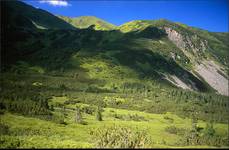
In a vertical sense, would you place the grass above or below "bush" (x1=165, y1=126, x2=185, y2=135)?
above

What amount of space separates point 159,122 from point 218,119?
43.4 meters

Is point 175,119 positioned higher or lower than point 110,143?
lower

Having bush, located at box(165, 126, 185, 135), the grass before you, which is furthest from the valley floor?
A: bush, located at box(165, 126, 185, 135)

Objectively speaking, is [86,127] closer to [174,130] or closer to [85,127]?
[85,127]

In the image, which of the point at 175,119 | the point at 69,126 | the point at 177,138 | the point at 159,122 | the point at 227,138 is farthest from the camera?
the point at 175,119

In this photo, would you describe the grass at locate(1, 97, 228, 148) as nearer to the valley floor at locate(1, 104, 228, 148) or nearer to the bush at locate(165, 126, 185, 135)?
the valley floor at locate(1, 104, 228, 148)

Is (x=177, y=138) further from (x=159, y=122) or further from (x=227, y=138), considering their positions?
(x=159, y=122)

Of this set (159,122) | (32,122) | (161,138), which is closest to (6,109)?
(32,122)

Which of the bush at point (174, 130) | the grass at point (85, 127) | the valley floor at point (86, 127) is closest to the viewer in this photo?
the valley floor at point (86, 127)

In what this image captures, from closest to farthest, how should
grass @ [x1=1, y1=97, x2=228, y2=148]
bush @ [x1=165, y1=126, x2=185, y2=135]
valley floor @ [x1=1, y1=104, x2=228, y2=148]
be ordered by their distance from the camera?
valley floor @ [x1=1, y1=104, x2=228, y2=148] < grass @ [x1=1, y1=97, x2=228, y2=148] < bush @ [x1=165, y1=126, x2=185, y2=135]

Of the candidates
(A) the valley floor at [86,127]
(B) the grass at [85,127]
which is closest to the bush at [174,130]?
(A) the valley floor at [86,127]

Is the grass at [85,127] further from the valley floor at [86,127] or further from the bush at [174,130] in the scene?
the bush at [174,130]

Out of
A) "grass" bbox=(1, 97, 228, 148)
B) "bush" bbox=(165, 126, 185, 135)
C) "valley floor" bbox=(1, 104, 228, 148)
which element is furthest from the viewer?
"bush" bbox=(165, 126, 185, 135)

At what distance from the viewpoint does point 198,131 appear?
158 meters
